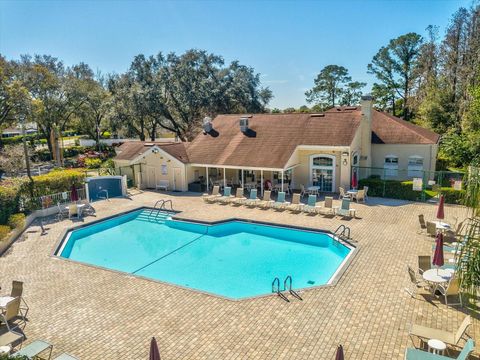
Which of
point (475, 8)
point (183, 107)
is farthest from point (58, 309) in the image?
point (475, 8)

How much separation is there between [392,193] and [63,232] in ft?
69.5

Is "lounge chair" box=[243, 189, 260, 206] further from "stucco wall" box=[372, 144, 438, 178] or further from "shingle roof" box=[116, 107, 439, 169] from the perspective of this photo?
"stucco wall" box=[372, 144, 438, 178]

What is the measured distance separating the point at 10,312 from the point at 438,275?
43.5 feet

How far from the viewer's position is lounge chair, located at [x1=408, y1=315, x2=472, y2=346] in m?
8.23

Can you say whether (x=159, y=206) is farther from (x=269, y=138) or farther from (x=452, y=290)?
(x=452, y=290)

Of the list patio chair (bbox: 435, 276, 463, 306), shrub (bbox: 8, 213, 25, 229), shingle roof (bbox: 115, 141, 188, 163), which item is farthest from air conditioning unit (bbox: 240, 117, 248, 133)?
patio chair (bbox: 435, 276, 463, 306)

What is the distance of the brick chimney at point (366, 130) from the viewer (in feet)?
88.9

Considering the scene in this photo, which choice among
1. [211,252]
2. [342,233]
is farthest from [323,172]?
[211,252]

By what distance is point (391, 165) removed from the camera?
94.9 feet

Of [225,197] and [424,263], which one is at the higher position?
[225,197]

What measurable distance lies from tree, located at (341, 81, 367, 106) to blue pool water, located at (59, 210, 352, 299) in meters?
55.9

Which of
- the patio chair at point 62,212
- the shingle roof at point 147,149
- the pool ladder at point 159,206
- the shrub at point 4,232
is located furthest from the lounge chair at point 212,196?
the shrub at point 4,232

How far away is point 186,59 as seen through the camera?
4406 cm

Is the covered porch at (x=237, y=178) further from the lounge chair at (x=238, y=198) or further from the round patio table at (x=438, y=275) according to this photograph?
the round patio table at (x=438, y=275)
